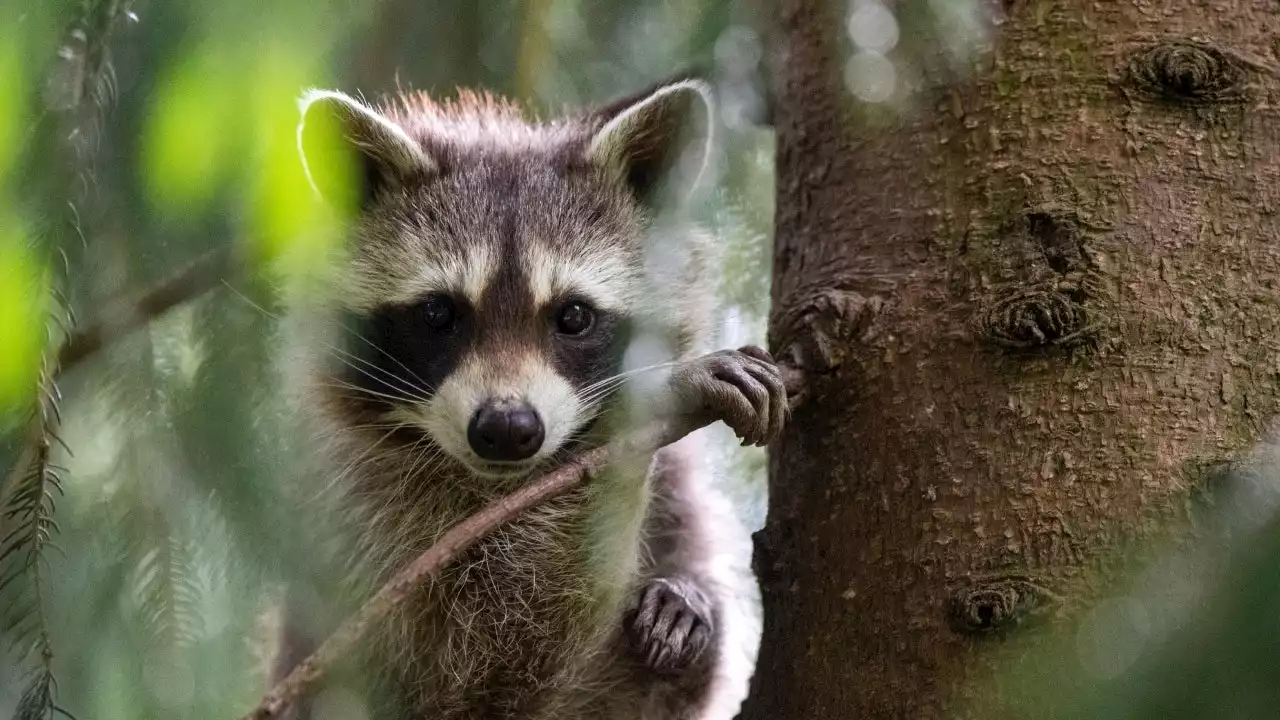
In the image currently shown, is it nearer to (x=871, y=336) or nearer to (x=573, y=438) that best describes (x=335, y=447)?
(x=573, y=438)

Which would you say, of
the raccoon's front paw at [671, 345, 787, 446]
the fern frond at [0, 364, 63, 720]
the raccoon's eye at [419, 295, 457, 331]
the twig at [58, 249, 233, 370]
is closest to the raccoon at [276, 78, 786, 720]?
the raccoon's eye at [419, 295, 457, 331]

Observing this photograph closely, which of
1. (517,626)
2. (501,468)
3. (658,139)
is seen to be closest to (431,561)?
(501,468)

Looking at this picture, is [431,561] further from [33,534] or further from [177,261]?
[177,261]

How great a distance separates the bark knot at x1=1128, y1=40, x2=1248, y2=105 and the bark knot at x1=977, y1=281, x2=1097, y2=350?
31cm

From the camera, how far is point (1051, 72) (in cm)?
170

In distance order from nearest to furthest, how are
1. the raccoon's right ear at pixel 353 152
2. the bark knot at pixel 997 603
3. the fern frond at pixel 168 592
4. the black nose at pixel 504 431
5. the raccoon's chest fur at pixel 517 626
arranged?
the bark knot at pixel 997 603
the fern frond at pixel 168 592
the black nose at pixel 504 431
the raccoon's right ear at pixel 353 152
the raccoon's chest fur at pixel 517 626

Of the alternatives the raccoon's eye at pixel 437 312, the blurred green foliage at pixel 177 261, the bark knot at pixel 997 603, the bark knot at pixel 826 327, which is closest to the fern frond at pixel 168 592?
the blurred green foliage at pixel 177 261

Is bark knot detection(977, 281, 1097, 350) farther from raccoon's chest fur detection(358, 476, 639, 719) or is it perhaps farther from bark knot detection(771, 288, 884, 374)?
raccoon's chest fur detection(358, 476, 639, 719)

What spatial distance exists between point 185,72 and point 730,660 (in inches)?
61.7

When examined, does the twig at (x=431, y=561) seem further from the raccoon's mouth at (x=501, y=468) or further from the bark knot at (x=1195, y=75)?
the bark knot at (x=1195, y=75)

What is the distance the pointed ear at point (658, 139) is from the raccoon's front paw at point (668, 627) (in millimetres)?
800

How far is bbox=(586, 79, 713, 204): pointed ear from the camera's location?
89.6 inches

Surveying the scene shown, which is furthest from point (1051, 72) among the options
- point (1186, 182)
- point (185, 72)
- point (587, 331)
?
point (185, 72)

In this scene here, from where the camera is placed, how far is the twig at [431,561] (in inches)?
45.7
